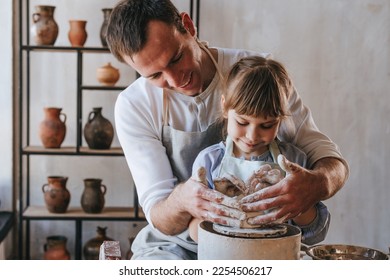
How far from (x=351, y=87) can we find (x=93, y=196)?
1244mm

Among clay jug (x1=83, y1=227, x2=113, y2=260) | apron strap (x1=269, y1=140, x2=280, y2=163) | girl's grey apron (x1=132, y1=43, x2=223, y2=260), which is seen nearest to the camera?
apron strap (x1=269, y1=140, x2=280, y2=163)

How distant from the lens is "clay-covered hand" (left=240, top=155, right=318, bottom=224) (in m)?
1.22

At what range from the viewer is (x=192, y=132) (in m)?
1.60

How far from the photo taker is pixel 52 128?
2.93m

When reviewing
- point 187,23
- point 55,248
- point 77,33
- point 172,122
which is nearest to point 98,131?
point 77,33

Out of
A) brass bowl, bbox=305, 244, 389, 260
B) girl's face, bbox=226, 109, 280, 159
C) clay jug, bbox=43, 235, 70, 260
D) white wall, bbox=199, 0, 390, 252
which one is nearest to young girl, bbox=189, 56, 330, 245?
girl's face, bbox=226, 109, 280, 159

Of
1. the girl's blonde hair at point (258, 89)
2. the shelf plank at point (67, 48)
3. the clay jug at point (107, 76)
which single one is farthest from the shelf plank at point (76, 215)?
the girl's blonde hair at point (258, 89)

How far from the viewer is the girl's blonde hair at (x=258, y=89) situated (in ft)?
4.49

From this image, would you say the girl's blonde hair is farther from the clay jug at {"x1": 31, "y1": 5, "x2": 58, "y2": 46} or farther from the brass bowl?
the clay jug at {"x1": 31, "y1": 5, "x2": 58, "y2": 46}

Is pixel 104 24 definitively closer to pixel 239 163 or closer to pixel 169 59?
pixel 169 59

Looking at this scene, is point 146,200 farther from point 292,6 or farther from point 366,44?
point 292,6

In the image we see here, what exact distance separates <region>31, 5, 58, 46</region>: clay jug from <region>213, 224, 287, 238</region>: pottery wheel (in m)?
1.91

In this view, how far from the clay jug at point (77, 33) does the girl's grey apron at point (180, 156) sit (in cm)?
138
